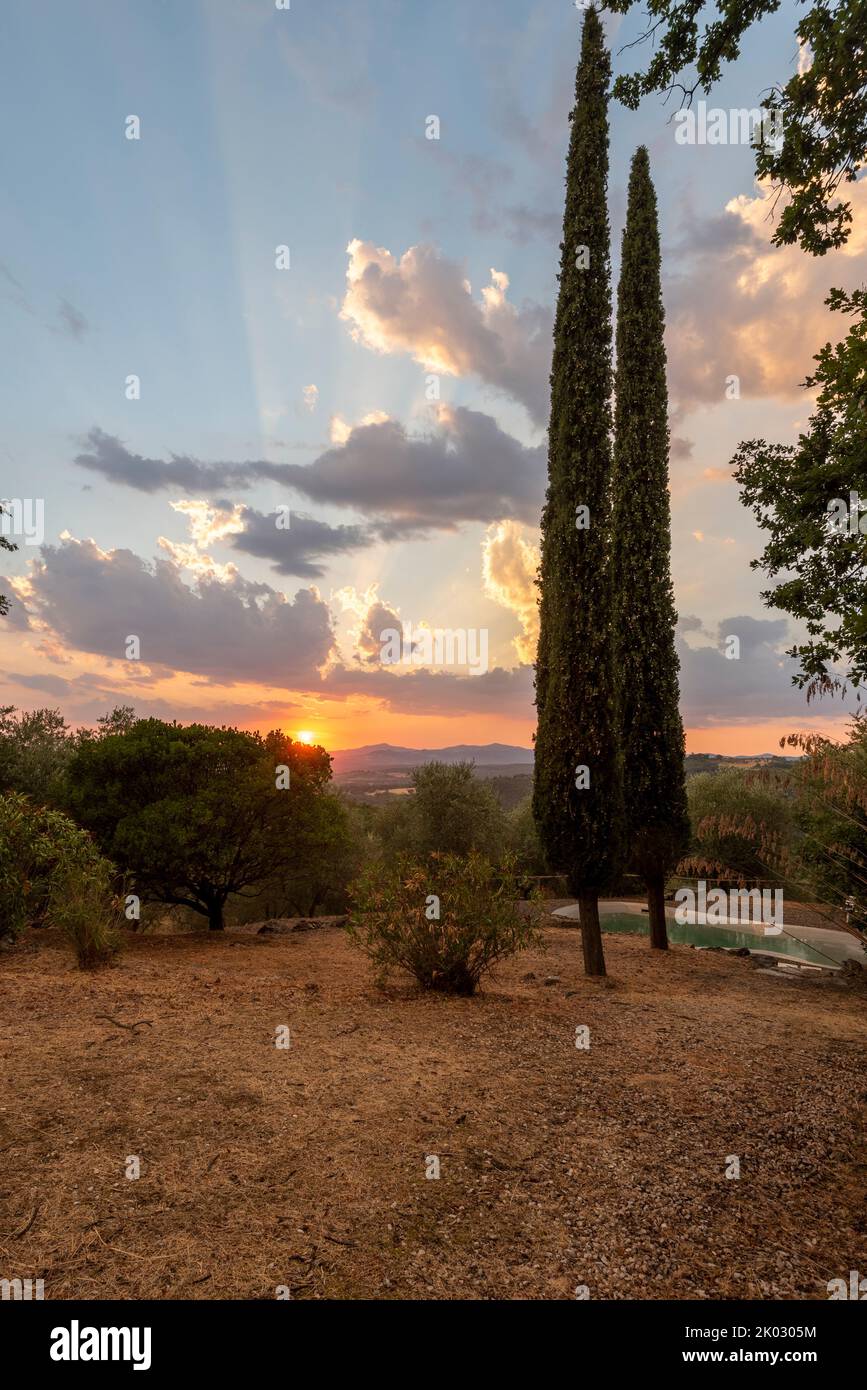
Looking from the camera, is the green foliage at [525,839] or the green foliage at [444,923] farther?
the green foliage at [525,839]

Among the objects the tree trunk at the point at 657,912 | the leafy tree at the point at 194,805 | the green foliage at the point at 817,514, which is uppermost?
the green foliage at the point at 817,514

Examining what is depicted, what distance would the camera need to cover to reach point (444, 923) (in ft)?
25.0

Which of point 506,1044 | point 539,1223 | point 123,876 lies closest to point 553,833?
point 506,1044

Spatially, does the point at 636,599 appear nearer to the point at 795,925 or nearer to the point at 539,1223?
the point at 795,925

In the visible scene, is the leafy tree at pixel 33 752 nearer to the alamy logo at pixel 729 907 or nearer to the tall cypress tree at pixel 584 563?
the tall cypress tree at pixel 584 563

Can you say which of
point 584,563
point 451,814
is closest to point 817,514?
point 584,563

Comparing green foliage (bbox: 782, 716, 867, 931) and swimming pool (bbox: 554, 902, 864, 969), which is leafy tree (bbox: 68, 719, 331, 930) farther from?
green foliage (bbox: 782, 716, 867, 931)

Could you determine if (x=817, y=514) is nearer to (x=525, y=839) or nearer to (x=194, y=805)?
(x=194, y=805)

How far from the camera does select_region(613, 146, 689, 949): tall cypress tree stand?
12102 millimetres

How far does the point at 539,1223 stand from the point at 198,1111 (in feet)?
7.83
